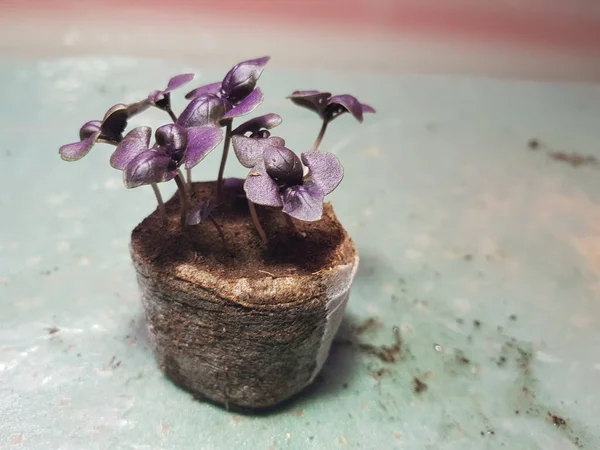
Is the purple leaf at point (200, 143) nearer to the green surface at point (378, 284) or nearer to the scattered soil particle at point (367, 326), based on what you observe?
the green surface at point (378, 284)

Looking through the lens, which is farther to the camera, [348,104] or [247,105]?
[348,104]

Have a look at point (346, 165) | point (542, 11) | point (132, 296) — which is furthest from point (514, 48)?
point (132, 296)

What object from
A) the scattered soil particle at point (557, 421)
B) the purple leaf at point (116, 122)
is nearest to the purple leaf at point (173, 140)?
the purple leaf at point (116, 122)

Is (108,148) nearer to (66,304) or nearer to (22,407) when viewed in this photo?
(66,304)

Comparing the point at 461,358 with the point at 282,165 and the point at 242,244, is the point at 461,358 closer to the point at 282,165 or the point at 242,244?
the point at 242,244

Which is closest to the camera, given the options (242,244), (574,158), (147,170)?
(147,170)

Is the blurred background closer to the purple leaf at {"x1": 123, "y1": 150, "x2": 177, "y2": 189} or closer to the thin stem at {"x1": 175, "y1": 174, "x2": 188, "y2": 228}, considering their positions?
the thin stem at {"x1": 175, "y1": 174, "x2": 188, "y2": 228}

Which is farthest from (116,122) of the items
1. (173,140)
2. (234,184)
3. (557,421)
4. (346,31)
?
(346,31)
